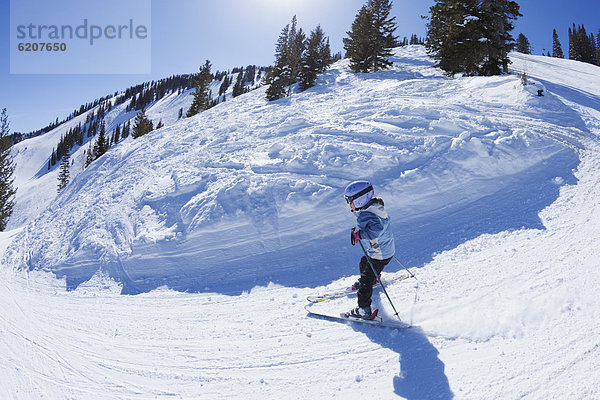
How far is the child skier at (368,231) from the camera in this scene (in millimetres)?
3773

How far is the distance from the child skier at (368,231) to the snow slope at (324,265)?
401 mm

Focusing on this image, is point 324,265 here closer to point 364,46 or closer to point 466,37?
point 466,37

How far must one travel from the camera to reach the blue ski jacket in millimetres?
3766

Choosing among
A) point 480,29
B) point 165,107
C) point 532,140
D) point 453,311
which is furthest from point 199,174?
point 165,107

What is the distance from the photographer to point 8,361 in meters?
4.02

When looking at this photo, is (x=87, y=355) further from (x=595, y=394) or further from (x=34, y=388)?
(x=595, y=394)

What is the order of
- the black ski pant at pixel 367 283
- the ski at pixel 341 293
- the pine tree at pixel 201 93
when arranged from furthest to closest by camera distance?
the pine tree at pixel 201 93 → the ski at pixel 341 293 → the black ski pant at pixel 367 283

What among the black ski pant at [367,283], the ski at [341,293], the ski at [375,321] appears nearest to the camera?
the ski at [375,321]

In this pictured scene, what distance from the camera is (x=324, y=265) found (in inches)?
214

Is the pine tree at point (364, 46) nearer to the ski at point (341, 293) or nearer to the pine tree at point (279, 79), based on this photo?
the pine tree at point (279, 79)

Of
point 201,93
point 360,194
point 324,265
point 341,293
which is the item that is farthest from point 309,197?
point 201,93

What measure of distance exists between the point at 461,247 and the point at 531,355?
233 centimetres

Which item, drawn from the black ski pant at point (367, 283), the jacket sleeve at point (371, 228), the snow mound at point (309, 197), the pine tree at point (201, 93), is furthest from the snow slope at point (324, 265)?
the pine tree at point (201, 93)

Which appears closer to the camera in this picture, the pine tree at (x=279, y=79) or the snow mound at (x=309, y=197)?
the snow mound at (x=309, y=197)
